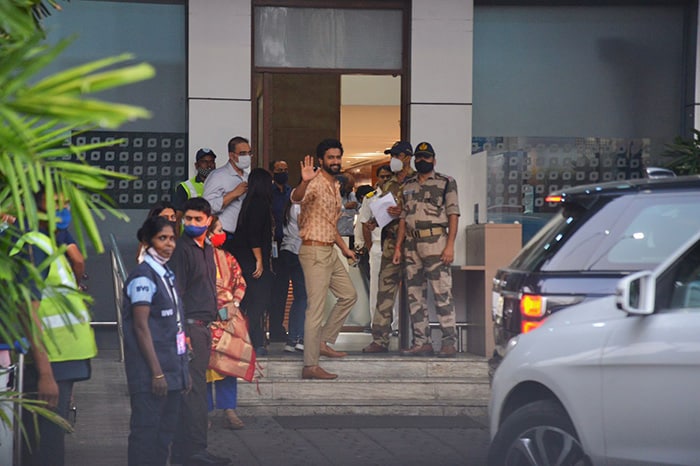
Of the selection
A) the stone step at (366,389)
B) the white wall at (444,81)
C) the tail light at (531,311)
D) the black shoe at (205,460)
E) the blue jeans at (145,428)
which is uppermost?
the white wall at (444,81)

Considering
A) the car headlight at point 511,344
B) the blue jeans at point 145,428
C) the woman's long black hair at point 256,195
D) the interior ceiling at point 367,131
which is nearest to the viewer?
the car headlight at point 511,344

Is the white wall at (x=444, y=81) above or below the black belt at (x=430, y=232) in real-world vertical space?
above

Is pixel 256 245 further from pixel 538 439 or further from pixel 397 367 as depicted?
pixel 538 439

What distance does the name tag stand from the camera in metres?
7.21

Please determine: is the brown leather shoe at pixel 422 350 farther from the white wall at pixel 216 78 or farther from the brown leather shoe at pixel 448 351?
the white wall at pixel 216 78

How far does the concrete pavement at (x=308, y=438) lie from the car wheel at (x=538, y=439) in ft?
8.36

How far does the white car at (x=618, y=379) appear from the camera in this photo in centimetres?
518

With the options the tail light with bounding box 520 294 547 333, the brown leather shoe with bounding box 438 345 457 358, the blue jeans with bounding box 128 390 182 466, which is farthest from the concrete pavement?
the tail light with bounding box 520 294 547 333

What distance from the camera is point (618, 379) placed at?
17.8 ft

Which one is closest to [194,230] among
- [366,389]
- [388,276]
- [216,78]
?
[366,389]

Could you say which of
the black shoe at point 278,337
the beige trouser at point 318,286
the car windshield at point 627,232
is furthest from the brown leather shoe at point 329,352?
the car windshield at point 627,232

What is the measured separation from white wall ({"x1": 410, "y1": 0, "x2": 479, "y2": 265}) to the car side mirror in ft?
26.7

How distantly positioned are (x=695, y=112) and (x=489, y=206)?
256 centimetres

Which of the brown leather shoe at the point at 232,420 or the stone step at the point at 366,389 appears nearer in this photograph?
the brown leather shoe at the point at 232,420
